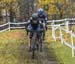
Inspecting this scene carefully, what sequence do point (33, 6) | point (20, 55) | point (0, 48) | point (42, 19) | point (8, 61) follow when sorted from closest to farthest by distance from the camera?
point (8, 61)
point (20, 55)
point (42, 19)
point (0, 48)
point (33, 6)

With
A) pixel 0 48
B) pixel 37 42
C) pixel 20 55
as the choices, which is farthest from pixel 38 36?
pixel 0 48

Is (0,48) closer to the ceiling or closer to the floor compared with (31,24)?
closer to the floor

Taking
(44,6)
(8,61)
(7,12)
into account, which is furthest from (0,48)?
(7,12)

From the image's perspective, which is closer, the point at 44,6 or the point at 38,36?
the point at 38,36

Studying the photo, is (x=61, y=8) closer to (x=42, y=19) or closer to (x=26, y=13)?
(x=26, y=13)

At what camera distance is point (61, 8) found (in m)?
49.1

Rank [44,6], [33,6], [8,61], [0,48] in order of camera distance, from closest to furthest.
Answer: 1. [8,61]
2. [0,48]
3. [44,6]
4. [33,6]

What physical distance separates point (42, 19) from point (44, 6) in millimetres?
31064

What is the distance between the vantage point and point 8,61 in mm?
15164

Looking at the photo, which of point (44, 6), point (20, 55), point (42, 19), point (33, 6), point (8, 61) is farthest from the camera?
point (33, 6)

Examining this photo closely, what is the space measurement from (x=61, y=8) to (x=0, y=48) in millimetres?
A: 30607

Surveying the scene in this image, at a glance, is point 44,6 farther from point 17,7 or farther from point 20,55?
point 20,55

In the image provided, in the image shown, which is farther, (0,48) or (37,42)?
(0,48)

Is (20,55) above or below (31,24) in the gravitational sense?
below
